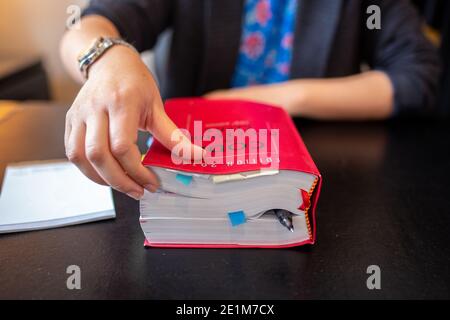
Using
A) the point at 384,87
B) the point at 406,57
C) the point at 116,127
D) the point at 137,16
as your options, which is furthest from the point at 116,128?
the point at 406,57

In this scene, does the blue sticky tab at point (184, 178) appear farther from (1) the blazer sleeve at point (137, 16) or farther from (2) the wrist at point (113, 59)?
(1) the blazer sleeve at point (137, 16)

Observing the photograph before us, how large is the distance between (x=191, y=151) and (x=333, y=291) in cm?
18

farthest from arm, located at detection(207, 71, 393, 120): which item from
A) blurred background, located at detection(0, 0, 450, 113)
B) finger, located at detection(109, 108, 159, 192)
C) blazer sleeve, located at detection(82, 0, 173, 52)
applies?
blurred background, located at detection(0, 0, 450, 113)

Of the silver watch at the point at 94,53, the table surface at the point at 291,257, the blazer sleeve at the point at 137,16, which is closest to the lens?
the table surface at the point at 291,257

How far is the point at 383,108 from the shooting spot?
0.76 metres

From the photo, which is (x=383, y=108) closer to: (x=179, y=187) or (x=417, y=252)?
(x=417, y=252)

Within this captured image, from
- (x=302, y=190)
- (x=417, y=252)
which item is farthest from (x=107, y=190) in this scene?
(x=417, y=252)

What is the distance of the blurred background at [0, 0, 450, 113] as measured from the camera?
51.1 inches

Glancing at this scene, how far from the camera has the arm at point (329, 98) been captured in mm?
749

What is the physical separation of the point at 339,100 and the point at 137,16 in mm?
446

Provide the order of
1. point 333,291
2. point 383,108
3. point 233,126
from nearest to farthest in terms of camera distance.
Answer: point 333,291, point 233,126, point 383,108

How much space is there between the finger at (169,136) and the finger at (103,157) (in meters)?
0.05

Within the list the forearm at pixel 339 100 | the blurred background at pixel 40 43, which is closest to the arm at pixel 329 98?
the forearm at pixel 339 100

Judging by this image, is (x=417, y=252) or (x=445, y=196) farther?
(x=445, y=196)
